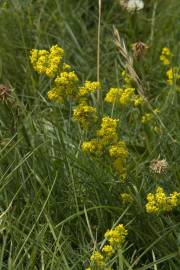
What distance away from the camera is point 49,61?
7.70 feet

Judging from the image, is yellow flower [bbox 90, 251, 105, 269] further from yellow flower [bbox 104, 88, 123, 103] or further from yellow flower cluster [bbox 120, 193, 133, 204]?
yellow flower [bbox 104, 88, 123, 103]

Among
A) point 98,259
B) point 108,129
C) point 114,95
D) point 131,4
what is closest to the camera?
point 98,259

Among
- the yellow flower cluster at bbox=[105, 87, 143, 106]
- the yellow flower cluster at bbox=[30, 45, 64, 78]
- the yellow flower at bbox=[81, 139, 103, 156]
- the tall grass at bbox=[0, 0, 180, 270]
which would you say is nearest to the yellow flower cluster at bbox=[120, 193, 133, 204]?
the tall grass at bbox=[0, 0, 180, 270]

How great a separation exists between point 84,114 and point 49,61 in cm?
20

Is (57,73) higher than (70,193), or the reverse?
(57,73)

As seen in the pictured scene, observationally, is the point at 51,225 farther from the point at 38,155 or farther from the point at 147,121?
the point at 147,121

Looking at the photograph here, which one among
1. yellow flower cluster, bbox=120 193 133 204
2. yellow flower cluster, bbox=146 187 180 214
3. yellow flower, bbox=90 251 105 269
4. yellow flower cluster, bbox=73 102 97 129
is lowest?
yellow flower, bbox=90 251 105 269

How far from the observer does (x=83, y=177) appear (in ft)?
8.55

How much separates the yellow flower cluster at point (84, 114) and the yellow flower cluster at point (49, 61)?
0.13 meters

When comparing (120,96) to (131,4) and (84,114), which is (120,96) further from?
(131,4)

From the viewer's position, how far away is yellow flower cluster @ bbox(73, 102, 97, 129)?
233cm

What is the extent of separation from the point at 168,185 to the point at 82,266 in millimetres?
437

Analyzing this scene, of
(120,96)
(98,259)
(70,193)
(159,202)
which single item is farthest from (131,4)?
(98,259)

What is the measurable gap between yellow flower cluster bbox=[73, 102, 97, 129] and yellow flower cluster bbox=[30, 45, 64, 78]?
135 mm
